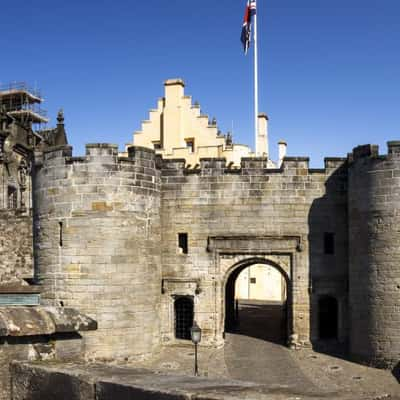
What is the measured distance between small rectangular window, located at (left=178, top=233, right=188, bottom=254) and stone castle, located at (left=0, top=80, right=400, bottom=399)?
0.14 ft

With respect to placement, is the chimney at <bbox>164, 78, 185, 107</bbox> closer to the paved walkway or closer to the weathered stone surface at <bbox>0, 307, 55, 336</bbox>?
the paved walkway

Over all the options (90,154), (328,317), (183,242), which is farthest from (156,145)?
(328,317)

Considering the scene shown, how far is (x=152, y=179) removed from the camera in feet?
62.0

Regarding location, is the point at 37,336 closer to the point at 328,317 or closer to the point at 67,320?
the point at 67,320

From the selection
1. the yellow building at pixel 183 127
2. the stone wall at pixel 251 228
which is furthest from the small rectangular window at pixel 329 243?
the yellow building at pixel 183 127

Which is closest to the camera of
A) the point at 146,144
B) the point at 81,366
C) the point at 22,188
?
the point at 81,366

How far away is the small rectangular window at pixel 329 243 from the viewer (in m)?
19.4

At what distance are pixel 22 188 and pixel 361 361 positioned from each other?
20817 millimetres

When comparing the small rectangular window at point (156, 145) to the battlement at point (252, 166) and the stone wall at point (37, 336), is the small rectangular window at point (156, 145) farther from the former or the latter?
the stone wall at point (37, 336)

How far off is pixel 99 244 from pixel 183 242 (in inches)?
141

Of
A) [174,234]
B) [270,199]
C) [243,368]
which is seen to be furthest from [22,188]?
[243,368]

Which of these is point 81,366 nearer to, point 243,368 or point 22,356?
point 22,356

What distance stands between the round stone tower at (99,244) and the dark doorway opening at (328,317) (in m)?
5.96

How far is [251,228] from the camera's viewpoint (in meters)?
19.5
